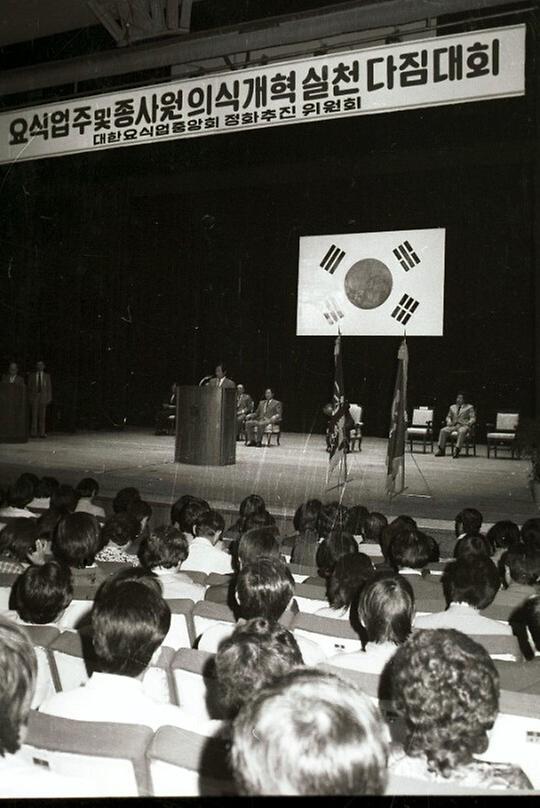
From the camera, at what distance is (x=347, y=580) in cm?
243

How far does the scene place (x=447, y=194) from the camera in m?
9.02

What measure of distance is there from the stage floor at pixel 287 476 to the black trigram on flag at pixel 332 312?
176 cm

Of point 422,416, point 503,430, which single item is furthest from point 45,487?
point 503,430

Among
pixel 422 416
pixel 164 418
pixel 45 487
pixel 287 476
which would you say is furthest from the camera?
pixel 164 418

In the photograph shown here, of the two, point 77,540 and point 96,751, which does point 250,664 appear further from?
point 77,540

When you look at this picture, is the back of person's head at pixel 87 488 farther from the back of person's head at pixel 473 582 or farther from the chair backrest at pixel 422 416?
the chair backrest at pixel 422 416

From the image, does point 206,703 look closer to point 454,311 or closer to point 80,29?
point 80,29

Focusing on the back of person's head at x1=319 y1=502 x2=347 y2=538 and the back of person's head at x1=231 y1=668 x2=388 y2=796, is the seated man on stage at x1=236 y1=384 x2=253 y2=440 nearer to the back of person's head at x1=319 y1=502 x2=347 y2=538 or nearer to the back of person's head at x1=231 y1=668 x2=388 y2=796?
the back of person's head at x1=319 y1=502 x2=347 y2=538

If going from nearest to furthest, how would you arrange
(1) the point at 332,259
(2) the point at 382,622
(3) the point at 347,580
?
(2) the point at 382,622 → (3) the point at 347,580 → (1) the point at 332,259

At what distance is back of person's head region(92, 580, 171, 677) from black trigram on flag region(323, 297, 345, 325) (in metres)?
8.30

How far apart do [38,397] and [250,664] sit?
9556 mm

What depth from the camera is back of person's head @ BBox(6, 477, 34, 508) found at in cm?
417

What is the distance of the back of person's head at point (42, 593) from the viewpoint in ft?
7.02

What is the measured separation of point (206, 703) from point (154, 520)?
3.97 m
